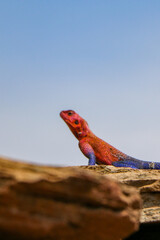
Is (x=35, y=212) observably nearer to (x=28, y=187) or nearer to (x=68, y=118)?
(x=28, y=187)

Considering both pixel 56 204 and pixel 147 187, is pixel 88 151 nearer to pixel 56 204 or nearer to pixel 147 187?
pixel 147 187

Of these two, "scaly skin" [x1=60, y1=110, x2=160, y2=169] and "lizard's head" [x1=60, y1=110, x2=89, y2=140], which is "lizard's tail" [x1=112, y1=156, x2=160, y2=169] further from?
"lizard's head" [x1=60, y1=110, x2=89, y2=140]

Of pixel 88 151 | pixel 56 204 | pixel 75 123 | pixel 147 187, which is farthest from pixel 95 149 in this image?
pixel 56 204

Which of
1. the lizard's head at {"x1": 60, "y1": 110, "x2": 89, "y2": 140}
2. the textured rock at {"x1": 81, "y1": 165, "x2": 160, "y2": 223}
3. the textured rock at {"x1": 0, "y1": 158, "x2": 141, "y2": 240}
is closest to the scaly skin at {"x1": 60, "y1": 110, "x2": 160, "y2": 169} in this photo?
the lizard's head at {"x1": 60, "y1": 110, "x2": 89, "y2": 140}

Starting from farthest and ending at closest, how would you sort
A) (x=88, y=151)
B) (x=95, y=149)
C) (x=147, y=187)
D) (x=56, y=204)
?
(x=95, y=149)
(x=88, y=151)
(x=147, y=187)
(x=56, y=204)

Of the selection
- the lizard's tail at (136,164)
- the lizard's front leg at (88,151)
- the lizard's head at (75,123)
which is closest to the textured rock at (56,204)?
the lizard's front leg at (88,151)

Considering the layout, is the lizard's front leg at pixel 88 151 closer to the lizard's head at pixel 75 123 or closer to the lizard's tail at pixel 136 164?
the lizard's head at pixel 75 123

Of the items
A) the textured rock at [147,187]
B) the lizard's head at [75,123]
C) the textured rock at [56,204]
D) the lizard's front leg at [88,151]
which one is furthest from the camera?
the lizard's head at [75,123]
